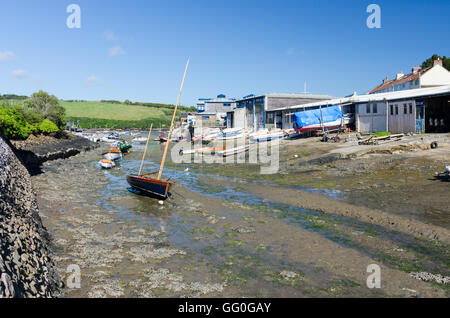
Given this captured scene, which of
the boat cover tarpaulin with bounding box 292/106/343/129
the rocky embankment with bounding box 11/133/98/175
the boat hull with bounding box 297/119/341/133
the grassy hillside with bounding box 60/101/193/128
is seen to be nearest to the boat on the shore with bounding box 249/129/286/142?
the boat cover tarpaulin with bounding box 292/106/343/129

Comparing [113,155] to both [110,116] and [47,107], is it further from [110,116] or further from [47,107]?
[110,116]

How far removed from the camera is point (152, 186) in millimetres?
22297

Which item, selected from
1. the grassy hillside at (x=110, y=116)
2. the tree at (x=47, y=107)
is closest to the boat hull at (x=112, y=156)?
the tree at (x=47, y=107)

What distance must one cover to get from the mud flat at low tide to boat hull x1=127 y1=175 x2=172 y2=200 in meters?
0.76

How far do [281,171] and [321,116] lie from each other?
17.2 m

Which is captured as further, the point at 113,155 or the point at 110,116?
the point at 110,116

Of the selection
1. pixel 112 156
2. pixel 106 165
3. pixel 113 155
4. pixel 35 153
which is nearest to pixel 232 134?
pixel 113 155

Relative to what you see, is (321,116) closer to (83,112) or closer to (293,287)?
(293,287)

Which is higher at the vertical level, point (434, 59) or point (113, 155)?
point (434, 59)

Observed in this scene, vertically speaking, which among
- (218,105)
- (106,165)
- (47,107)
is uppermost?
(218,105)

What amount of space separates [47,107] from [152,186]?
7328 cm

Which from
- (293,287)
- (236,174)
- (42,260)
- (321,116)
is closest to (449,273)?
(293,287)

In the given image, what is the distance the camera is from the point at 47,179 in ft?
99.4

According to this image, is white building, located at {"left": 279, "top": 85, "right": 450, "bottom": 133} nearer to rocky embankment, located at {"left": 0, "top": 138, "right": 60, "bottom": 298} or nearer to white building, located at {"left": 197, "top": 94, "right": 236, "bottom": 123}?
rocky embankment, located at {"left": 0, "top": 138, "right": 60, "bottom": 298}
